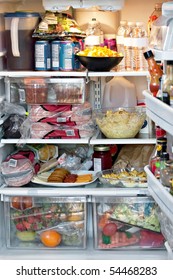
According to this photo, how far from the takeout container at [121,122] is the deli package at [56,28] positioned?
44cm

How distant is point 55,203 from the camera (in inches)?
136

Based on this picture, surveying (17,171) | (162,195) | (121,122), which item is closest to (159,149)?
(162,195)

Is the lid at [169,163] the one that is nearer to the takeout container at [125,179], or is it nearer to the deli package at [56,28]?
the takeout container at [125,179]

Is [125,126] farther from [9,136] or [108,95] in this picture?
[9,136]

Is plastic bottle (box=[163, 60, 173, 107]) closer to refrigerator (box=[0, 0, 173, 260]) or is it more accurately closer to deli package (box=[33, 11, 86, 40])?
refrigerator (box=[0, 0, 173, 260])

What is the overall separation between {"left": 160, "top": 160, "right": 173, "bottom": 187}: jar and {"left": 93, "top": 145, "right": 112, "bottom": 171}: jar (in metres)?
1.17

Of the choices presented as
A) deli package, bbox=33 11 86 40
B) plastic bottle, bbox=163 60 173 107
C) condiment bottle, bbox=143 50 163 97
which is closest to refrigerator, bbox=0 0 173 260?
deli package, bbox=33 11 86 40

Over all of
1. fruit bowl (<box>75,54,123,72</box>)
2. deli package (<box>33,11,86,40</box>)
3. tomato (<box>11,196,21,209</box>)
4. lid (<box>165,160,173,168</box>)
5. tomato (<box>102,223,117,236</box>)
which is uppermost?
deli package (<box>33,11,86,40</box>)

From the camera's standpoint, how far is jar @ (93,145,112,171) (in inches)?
→ 138

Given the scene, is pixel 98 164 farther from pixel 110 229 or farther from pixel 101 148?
pixel 110 229

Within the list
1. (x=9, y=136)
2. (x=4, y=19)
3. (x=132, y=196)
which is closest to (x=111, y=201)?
(x=132, y=196)

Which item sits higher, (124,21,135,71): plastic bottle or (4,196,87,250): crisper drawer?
(124,21,135,71): plastic bottle

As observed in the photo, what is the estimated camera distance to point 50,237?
3.45 meters
